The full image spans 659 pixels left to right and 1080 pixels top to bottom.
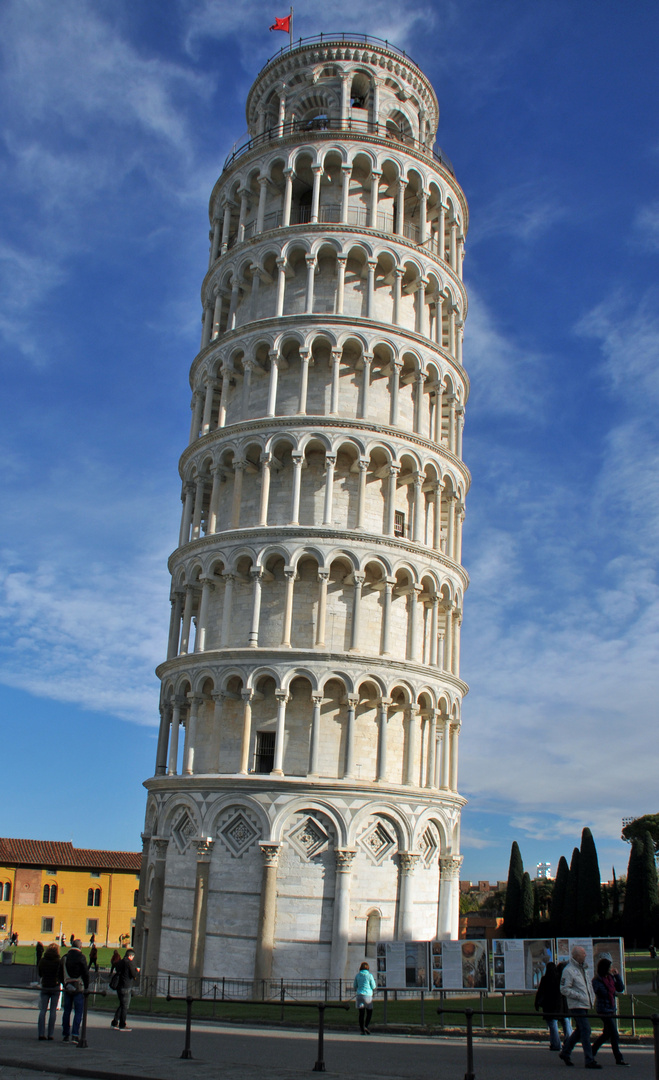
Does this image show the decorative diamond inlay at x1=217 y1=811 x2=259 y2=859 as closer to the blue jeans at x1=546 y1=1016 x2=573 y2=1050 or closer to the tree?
the blue jeans at x1=546 y1=1016 x2=573 y2=1050

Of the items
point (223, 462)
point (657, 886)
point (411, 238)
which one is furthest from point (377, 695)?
point (657, 886)

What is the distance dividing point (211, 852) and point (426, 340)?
22547mm

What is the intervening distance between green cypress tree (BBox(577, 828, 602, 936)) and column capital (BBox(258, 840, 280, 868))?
38.4 m

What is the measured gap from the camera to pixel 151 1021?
2381cm

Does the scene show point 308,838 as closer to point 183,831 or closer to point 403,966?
point 183,831

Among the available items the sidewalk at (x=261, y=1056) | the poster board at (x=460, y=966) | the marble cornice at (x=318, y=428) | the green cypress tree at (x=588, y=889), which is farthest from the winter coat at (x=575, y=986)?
the green cypress tree at (x=588, y=889)

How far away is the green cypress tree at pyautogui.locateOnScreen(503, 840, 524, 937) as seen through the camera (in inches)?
2699

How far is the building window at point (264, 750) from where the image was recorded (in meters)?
34.2

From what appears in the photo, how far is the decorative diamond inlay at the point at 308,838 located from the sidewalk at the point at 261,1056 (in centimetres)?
1090

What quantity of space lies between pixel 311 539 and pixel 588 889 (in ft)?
135

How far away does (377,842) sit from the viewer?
3291cm

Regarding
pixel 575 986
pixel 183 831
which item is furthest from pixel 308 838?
pixel 575 986

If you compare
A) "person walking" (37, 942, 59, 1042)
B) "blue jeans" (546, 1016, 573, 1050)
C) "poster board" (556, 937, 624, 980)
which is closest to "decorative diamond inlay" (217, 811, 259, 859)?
"poster board" (556, 937, 624, 980)

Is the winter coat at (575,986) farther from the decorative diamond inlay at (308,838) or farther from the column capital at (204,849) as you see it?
the column capital at (204,849)
